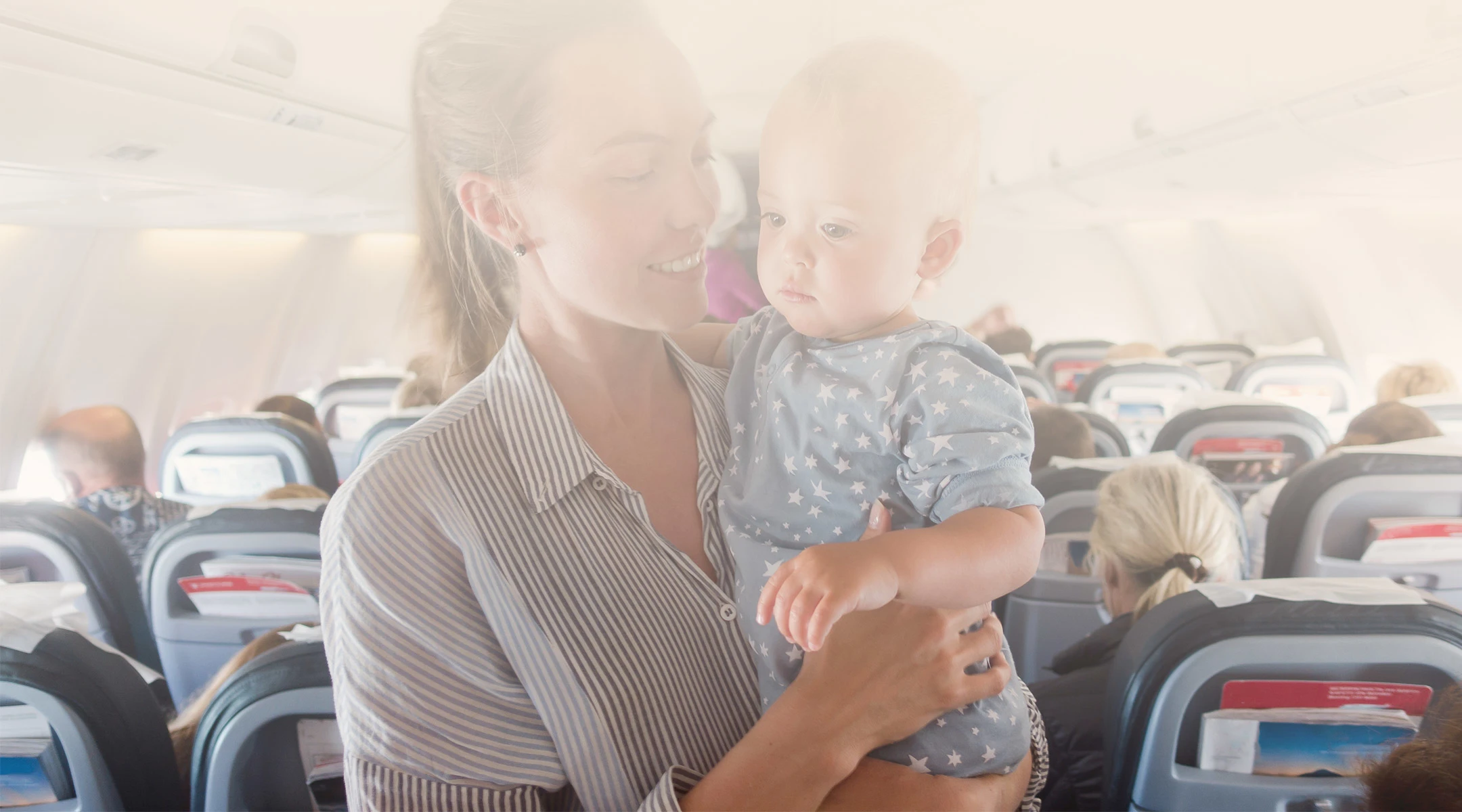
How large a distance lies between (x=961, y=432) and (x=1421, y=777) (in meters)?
0.92

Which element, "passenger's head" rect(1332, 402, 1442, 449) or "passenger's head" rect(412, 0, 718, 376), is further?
"passenger's head" rect(1332, 402, 1442, 449)

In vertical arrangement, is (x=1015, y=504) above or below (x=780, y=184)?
below

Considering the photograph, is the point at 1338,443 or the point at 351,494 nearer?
the point at 351,494

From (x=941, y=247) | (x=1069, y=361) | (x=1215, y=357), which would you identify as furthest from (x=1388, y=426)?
(x=941, y=247)

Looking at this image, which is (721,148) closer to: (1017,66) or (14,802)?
(1017,66)

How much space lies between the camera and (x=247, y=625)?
2.00 metres

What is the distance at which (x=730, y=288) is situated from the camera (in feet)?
5.24

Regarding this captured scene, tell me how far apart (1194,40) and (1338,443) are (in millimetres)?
979

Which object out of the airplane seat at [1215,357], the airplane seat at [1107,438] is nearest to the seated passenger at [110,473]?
the airplane seat at [1107,438]

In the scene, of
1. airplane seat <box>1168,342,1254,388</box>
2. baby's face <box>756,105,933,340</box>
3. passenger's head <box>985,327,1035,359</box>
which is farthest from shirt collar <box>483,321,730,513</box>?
airplane seat <box>1168,342,1254,388</box>

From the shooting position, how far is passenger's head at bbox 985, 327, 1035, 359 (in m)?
1.76

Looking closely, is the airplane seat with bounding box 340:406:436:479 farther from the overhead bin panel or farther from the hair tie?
the hair tie

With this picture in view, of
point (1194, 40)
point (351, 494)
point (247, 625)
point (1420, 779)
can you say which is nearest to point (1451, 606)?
point (1420, 779)

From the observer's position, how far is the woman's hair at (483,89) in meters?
0.98
